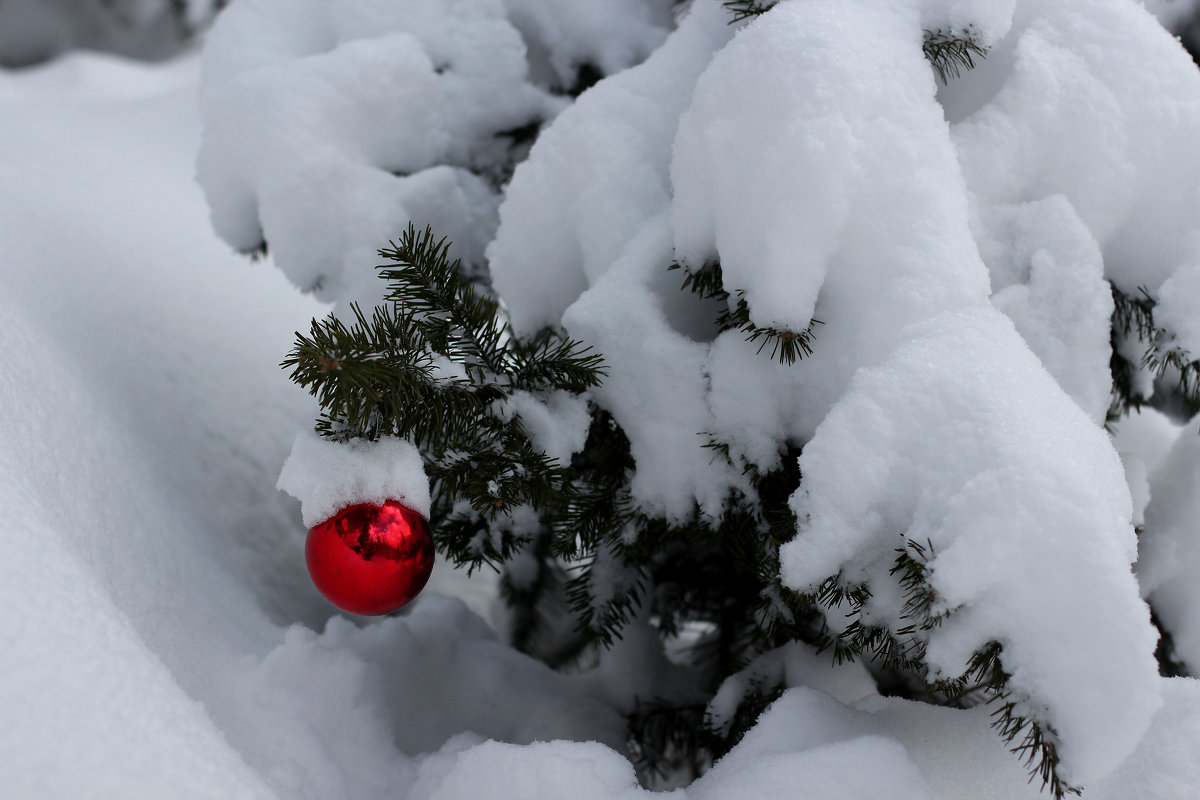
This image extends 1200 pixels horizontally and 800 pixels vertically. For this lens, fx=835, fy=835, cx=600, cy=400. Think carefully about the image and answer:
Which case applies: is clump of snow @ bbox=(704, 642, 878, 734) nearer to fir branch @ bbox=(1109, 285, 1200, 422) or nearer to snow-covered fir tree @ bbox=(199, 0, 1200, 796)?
snow-covered fir tree @ bbox=(199, 0, 1200, 796)

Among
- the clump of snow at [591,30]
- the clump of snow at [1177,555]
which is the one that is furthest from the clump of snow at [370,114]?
the clump of snow at [1177,555]

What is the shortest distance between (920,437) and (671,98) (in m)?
0.48

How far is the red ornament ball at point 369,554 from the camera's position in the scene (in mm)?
723

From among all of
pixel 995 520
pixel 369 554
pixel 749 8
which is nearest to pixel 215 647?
pixel 369 554

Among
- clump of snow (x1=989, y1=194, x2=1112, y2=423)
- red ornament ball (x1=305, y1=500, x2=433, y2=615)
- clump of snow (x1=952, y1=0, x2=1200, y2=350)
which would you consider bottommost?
red ornament ball (x1=305, y1=500, x2=433, y2=615)

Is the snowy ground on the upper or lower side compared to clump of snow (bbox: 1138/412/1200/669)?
lower

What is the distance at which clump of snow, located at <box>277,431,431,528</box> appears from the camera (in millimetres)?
712

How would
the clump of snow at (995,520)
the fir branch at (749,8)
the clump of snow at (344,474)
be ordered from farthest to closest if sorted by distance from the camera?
the fir branch at (749,8), the clump of snow at (344,474), the clump of snow at (995,520)

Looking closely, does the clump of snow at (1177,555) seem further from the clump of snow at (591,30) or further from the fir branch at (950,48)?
the clump of snow at (591,30)

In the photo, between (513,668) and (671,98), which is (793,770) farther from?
(671,98)

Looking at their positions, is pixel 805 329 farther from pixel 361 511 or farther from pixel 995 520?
pixel 361 511

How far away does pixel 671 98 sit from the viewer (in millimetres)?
909

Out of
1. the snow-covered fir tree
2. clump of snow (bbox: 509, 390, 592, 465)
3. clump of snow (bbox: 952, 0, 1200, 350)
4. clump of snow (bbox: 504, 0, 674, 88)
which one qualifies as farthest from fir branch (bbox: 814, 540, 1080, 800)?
clump of snow (bbox: 504, 0, 674, 88)

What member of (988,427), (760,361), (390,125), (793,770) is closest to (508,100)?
(390,125)
